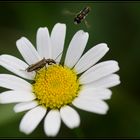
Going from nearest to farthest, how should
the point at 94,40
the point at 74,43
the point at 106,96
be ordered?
the point at 106,96 → the point at 74,43 → the point at 94,40

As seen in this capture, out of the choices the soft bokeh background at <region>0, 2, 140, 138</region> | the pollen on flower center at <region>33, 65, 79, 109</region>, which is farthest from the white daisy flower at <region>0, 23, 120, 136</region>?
the soft bokeh background at <region>0, 2, 140, 138</region>

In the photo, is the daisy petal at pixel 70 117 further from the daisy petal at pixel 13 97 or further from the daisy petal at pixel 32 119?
the daisy petal at pixel 13 97

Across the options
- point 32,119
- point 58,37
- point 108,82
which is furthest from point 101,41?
point 32,119

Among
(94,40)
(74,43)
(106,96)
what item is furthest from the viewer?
(94,40)

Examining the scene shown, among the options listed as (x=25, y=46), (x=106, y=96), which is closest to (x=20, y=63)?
(x=25, y=46)

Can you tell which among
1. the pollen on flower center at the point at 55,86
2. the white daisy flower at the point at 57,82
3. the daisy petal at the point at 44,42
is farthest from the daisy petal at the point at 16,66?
the daisy petal at the point at 44,42

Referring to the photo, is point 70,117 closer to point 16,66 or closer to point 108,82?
point 108,82

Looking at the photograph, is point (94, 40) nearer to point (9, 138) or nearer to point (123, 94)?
point (123, 94)
